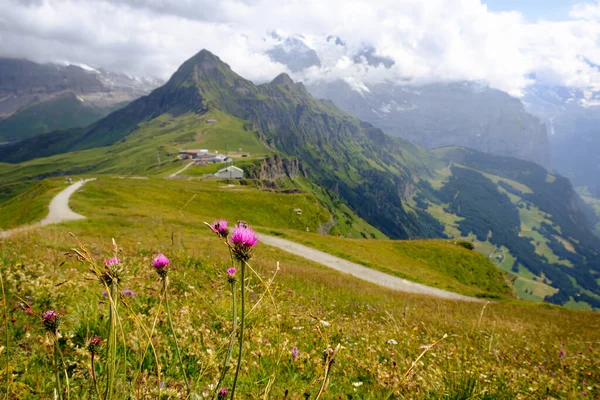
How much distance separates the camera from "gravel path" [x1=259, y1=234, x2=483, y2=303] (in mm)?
31039

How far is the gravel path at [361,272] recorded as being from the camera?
3104 centimetres

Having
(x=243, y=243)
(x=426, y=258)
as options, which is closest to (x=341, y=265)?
(x=426, y=258)

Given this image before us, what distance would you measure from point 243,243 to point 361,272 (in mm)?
33746

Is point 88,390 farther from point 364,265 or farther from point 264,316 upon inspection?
point 364,265

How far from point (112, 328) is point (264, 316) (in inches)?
142

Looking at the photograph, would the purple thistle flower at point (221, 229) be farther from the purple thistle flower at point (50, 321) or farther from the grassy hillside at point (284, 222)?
the grassy hillside at point (284, 222)

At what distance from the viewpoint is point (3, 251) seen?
797cm

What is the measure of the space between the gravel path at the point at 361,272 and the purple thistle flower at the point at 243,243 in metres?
29.3

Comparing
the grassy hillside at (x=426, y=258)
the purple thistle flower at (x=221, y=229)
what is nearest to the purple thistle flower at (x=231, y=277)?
the purple thistle flower at (x=221, y=229)

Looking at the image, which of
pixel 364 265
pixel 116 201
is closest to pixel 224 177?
pixel 116 201

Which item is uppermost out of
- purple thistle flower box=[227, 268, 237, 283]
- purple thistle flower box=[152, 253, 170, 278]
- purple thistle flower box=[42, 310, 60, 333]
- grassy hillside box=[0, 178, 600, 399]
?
purple thistle flower box=[227, 268, 237, 283]

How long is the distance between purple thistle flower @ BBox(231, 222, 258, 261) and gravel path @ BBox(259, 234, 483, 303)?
96.2 ft

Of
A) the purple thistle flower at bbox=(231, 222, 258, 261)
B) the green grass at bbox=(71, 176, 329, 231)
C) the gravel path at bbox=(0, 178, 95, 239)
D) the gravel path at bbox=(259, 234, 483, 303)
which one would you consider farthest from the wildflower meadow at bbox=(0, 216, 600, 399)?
the green grass at bbox=(71, 176, 329, 231)

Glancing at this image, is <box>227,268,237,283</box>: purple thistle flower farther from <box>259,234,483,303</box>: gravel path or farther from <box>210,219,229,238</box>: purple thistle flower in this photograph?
<box>259,234,483,303</box>: gravel path
